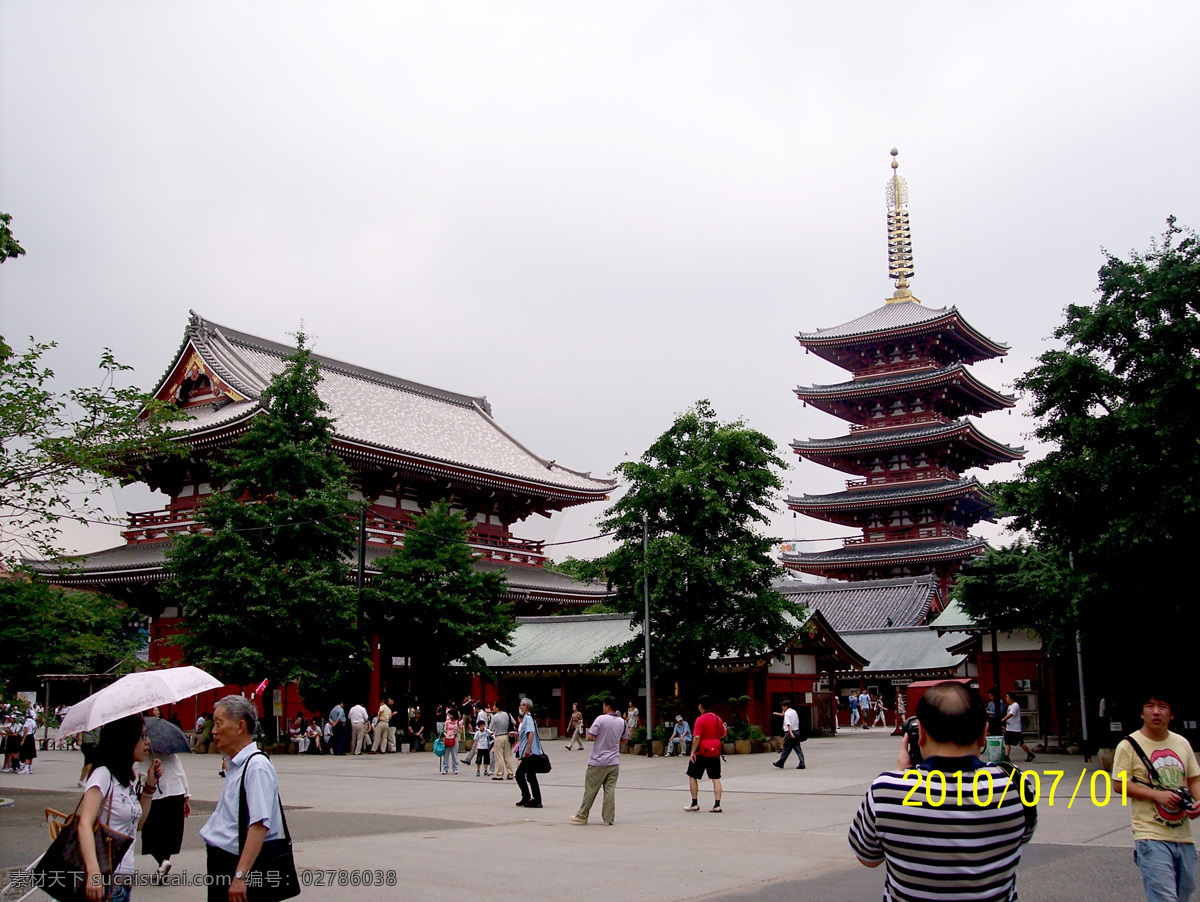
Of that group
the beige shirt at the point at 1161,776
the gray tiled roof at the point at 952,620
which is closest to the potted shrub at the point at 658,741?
the gray tiled roof at the point at 952,620

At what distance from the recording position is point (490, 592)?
30.9 m

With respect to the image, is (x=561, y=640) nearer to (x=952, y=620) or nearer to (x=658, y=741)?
(x=658, y=741)

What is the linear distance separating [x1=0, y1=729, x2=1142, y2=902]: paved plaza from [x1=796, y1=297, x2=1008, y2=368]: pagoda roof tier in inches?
1301

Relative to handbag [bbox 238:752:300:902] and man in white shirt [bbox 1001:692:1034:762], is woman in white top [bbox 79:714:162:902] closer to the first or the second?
handbag [bbox 238:752:300:902]

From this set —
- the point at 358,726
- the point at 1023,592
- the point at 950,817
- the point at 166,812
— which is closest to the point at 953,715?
the point at 950,817

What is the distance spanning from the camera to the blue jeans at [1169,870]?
6.16 metres

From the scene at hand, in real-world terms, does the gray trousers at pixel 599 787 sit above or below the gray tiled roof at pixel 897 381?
below

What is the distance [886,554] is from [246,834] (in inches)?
1949

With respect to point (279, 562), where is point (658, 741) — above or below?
below

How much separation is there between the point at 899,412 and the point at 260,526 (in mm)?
35436

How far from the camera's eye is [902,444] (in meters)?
50.7

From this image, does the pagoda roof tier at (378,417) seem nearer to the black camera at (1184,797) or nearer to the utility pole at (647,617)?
the utility pole at (647,617)

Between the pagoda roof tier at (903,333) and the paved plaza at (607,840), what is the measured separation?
3305 cm

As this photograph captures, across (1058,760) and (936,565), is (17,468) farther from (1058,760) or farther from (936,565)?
(936,565)
